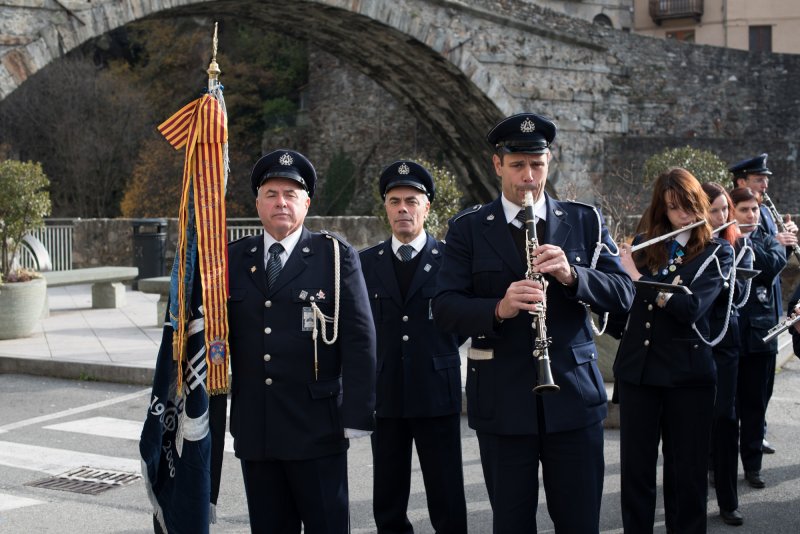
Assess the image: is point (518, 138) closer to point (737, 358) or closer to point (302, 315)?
point (302, 315)

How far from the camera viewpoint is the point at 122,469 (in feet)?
20.8

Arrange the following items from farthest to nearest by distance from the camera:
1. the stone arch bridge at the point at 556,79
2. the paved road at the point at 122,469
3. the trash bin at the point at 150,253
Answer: the stone arch bridge at the point at 556,79 → the trash bin at the point at 150,253 → the paved road at the point at 122,469

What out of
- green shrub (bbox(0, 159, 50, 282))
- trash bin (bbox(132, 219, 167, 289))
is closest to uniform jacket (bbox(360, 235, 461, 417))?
green shrub (bbox(0, 159, 50, 282))

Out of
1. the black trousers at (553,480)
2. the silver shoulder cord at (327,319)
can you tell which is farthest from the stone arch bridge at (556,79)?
the black trousers at (553,480)

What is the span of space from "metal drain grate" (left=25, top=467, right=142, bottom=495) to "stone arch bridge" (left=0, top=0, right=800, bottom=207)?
13.4 m

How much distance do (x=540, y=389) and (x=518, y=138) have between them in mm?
933

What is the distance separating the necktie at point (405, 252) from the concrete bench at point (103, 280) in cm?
915

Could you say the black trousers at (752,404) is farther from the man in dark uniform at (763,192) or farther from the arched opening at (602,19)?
the arched opening at (602,19)

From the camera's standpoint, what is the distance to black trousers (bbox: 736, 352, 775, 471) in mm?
5820

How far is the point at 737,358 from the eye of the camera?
17.5 feet

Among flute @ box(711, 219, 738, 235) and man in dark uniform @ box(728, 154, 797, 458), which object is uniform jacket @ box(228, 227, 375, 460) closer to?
flute @ box(711, 219, 738, 235)

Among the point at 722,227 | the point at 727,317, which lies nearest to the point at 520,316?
the point at 727,317

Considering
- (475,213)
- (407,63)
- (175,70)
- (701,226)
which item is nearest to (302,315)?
(475,213)

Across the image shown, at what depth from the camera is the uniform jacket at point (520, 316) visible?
3.61 metres
